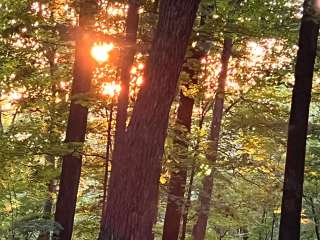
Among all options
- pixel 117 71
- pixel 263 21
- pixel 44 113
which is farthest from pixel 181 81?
pixel 44 113

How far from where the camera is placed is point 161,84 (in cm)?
596

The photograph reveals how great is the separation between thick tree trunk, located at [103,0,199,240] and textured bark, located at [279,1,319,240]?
370 cm

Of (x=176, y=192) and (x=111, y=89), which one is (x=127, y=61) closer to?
(x=111, y=89)

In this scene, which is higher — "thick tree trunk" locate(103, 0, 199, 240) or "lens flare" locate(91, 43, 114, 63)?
"lens flare" locate(91, 43, 114, 63)

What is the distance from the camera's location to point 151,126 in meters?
5.93

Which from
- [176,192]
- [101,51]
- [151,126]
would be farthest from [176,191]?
[151,126]

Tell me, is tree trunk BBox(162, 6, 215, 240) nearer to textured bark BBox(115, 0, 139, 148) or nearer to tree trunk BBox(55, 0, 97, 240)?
tree trunk BBox(55, 0, 97, 240)

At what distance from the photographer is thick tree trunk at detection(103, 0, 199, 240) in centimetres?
587

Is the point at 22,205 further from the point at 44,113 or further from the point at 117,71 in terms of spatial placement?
the point at 117,71

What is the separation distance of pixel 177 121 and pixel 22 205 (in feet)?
22.0

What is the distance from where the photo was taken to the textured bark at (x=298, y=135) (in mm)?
8672

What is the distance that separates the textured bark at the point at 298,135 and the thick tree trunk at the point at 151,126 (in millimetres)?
3705

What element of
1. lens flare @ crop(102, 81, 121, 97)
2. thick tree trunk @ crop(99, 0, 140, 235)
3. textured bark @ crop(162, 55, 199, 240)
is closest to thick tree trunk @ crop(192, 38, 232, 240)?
textured bark @ crop(162, 55, 199, 240)

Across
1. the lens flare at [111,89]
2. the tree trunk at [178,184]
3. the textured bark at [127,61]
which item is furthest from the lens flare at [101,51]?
the tree trunk at [178,184]
